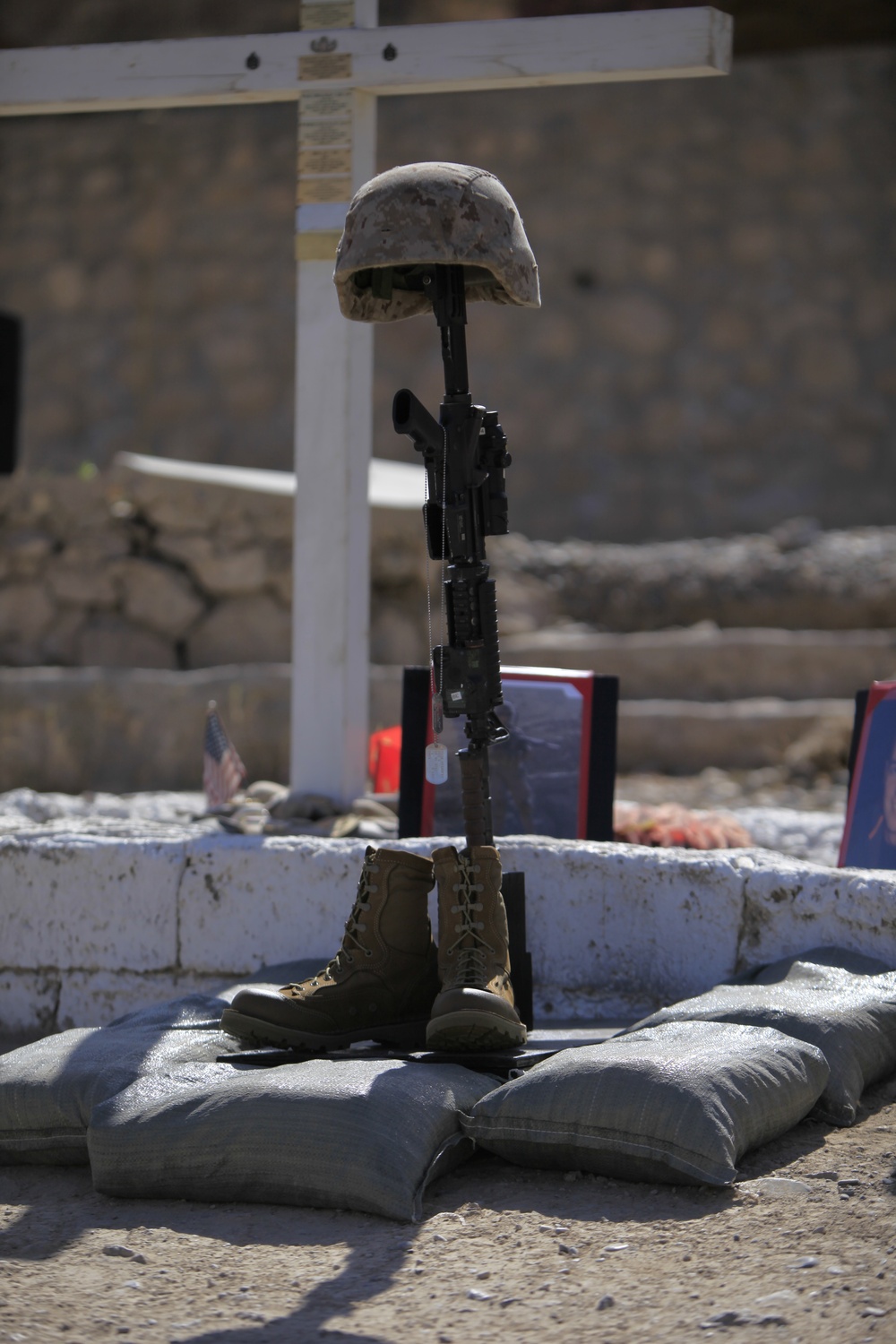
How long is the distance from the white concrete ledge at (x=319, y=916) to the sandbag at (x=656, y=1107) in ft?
2.00

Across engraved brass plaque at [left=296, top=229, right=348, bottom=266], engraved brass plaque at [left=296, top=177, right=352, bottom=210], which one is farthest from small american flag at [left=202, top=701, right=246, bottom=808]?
engraved brass plaque at [left=296, top=177, right=352, bottom=210]

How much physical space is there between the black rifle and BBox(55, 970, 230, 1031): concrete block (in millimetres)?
944

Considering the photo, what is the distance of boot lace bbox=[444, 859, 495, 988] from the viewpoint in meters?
2.28

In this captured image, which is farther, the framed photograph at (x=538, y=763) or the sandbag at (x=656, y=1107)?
the framed photograph at (x=538, y=763)

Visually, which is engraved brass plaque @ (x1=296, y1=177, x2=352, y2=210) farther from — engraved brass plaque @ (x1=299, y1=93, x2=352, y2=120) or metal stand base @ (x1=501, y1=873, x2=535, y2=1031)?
metal stand base @ (x1=501, y1=873, x2=535, y2=1031)

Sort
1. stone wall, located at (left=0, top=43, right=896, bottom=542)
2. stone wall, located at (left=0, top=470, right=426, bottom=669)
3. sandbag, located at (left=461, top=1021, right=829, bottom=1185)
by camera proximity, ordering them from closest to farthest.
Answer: sandbag, located at (left=461, top=1021, right=829, bottom=1185) < stone wall, located at (left=0, top=470, right=426, bottom=669) < stone wall, located at (left=0, top=43, right=896, bottom=542)

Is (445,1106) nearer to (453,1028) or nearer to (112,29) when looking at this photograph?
(453,1028)

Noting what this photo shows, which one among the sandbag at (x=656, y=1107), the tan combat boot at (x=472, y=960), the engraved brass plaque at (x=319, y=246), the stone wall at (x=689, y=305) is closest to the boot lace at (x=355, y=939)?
the tan combat boot at (x=472, y=960)

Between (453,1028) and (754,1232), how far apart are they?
0.58 m

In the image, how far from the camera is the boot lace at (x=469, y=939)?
2281 mm

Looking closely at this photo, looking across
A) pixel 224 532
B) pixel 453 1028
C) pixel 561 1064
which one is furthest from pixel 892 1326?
pixel 224 532

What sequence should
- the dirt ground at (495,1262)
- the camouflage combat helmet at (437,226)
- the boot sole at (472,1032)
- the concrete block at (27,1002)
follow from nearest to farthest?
1. the dirt ground at (495,1262)
2. the boot sole at (472,1032)
3. the camouflage combat helmet at (437,226)
4. the concrete block at (27,1002)

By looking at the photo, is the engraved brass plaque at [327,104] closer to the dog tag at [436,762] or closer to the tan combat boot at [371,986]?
the dog tag at [436,762]

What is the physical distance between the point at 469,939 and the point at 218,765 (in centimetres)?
175
